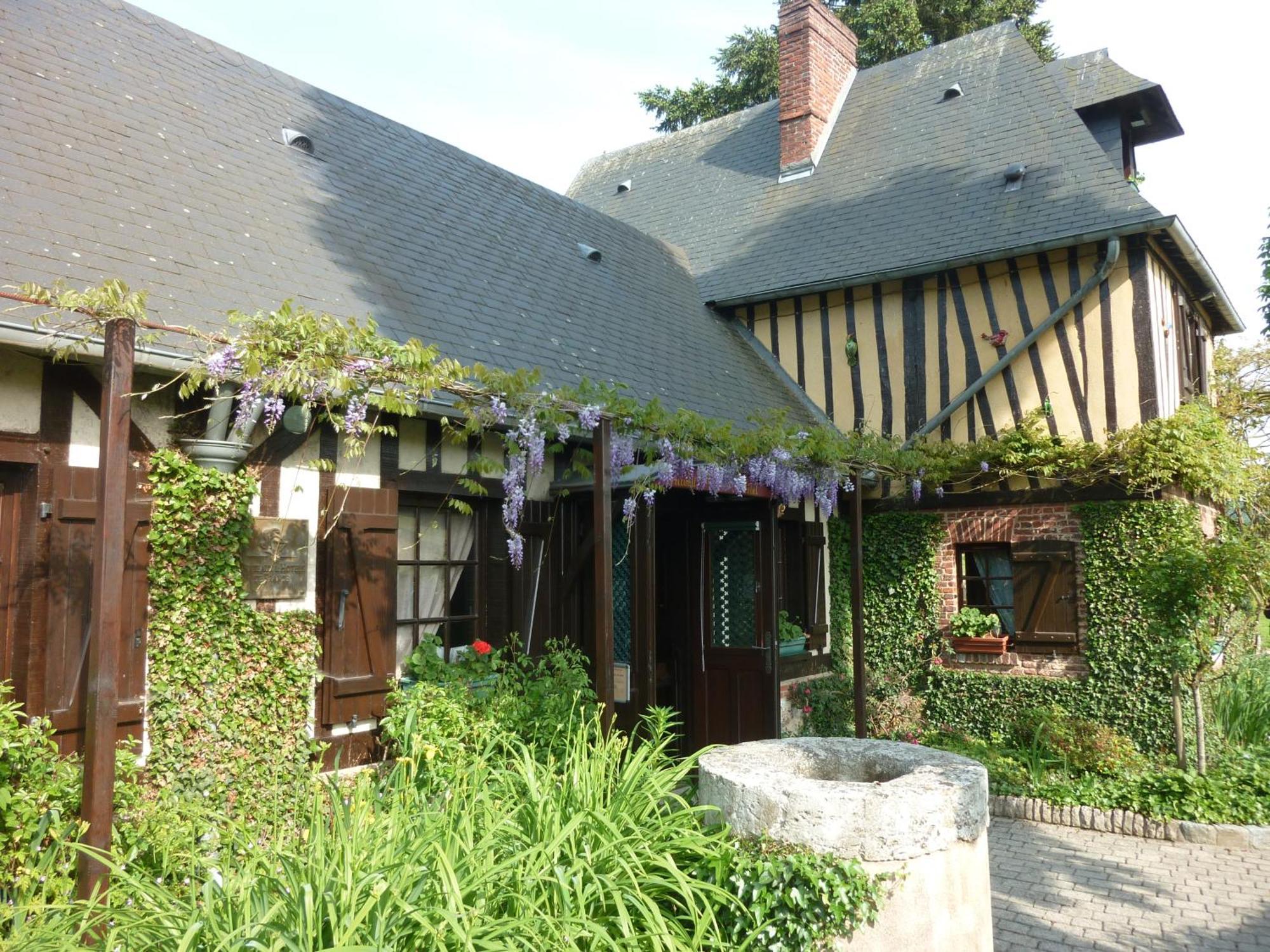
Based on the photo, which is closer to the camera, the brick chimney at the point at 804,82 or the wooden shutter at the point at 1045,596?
the wooden shutter at the point at 1045,596

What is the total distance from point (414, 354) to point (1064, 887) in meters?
4.75

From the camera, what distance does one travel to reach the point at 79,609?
14.2 feet

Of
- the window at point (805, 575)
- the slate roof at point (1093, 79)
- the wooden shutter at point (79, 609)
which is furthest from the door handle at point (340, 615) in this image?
the slate roof at point (1093, 79)

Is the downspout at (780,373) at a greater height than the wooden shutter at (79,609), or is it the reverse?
the downspout at (780,373)

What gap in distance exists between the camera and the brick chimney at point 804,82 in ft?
38.7

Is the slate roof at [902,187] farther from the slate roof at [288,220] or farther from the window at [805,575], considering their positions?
the window at [805,575]

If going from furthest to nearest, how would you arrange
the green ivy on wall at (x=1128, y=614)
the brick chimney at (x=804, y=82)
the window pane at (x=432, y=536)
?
the brick chimney at (x=804, y=82) → the green ivy on wall at (x=1128, y=614) → the window pane at (x=432, y=536)

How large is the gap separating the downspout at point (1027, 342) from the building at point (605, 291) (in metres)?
0.07

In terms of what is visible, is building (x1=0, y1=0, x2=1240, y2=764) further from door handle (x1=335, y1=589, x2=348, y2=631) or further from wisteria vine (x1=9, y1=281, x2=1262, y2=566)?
wisteria vine (x1=9, y1=281, x2=1262, y2=566)

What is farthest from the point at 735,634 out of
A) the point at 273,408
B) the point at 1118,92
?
the point at 1118,92

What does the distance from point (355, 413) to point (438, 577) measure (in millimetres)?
2033

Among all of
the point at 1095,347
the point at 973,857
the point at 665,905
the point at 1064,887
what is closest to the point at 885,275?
the point at 1095,347

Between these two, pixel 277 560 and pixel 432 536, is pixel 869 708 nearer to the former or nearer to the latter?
pixel 432 536

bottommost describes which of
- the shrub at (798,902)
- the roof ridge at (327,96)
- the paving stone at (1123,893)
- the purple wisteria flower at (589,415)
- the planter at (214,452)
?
the paving stone at (1123,893)
